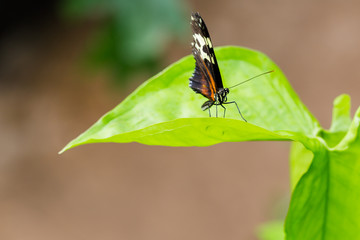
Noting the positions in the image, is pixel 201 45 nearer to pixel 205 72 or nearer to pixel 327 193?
pixel 205 72

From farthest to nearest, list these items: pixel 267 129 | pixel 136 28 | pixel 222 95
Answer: pixel 136 28
pixel 222 95
pixel 267 129

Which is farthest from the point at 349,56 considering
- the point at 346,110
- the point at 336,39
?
the point at 346,110

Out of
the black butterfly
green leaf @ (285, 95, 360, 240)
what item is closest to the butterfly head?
the black butterfly

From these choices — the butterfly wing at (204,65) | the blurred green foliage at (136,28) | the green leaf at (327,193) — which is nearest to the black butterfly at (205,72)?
the butterfly wing at (204,65)

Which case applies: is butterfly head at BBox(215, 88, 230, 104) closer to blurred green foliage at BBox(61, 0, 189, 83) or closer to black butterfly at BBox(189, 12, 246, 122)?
black butterfly at BBox(189, 12, 246, 122)

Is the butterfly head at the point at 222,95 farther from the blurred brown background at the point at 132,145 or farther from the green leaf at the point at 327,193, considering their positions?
the blurred brown background at the point at 132,145

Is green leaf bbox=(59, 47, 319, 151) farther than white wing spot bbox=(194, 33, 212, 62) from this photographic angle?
No

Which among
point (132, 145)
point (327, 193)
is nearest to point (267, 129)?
point (327, 193)
